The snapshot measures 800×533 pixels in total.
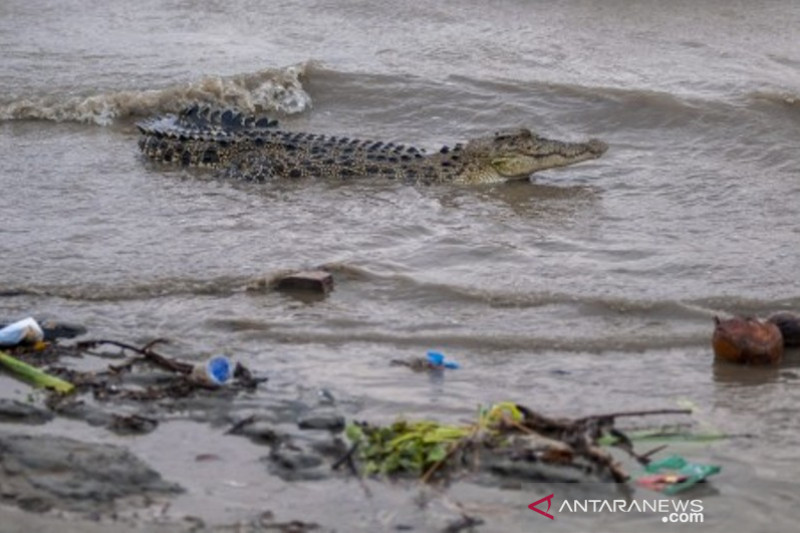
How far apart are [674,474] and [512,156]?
4.96 m

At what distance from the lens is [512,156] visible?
363 inches

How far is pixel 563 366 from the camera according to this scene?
5.53m

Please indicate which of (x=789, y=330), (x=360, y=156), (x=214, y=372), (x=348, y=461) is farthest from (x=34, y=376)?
(x=360, y=156)

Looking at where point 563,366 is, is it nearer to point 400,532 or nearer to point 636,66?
point 400,532

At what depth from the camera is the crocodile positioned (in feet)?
29.9

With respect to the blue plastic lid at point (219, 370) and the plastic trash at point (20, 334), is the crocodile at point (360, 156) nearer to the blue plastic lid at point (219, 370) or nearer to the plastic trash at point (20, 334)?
the plastic trash at point (20, 334)

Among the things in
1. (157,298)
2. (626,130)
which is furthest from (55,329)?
(626,130)

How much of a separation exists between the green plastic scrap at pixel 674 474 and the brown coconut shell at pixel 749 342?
105cm

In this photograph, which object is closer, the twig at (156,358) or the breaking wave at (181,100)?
the twig at (156,358)

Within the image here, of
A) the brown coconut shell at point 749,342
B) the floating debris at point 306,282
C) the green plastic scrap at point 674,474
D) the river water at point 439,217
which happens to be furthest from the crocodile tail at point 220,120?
the green plastic scrap at point 674,474

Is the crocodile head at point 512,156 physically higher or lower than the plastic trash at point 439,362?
higher

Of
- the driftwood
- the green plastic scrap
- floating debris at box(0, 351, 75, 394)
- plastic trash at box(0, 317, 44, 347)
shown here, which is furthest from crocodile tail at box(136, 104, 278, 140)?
the green plastic scrap

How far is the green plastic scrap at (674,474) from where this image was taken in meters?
4.35

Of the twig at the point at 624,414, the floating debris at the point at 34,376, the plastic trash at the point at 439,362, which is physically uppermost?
the twig at the point at 624,414
